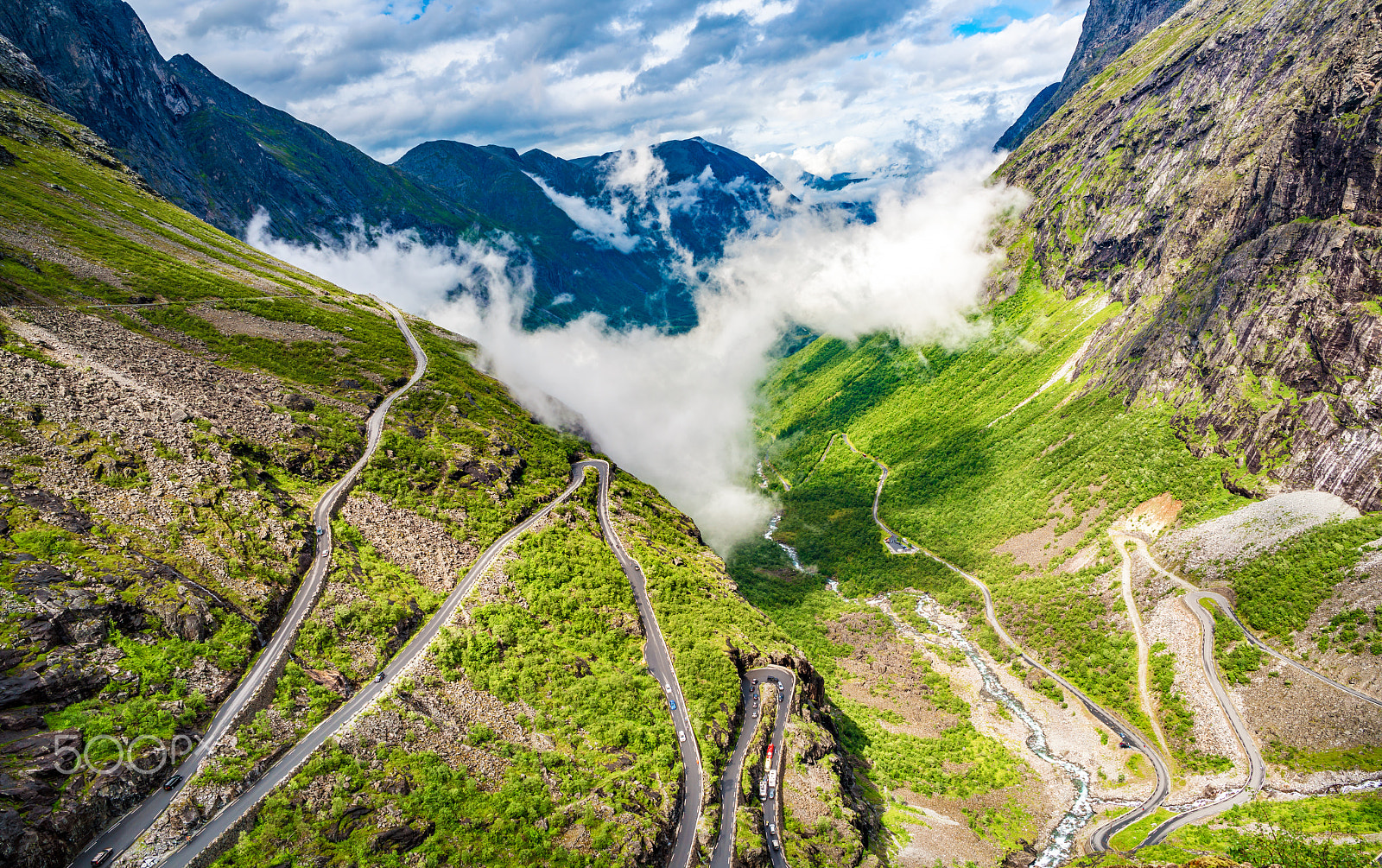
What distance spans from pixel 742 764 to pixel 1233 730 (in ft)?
226

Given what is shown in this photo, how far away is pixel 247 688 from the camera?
160 feet

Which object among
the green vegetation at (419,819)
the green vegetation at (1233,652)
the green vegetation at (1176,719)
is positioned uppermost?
the green vegetation at (1233,652)

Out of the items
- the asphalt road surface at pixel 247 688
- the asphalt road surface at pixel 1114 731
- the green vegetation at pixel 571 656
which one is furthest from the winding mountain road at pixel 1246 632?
the asphalt road surface at pixel 247 688

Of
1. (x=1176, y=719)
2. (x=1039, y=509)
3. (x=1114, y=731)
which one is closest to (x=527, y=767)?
(x=1114, y=731)

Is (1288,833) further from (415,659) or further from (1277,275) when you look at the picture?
(1277,275)

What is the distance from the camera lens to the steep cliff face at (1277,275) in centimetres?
10669

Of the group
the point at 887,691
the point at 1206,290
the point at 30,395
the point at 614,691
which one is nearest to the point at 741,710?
the point at 614,691

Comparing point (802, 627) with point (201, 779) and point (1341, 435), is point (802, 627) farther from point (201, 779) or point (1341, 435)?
point (201, 779)

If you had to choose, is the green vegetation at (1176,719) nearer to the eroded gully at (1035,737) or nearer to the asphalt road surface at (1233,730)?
the asphalt road surface at (1233,730)

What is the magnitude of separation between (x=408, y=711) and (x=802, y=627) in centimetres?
9594

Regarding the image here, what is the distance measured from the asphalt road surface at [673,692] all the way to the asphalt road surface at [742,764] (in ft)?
7.81

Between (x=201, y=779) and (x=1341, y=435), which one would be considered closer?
(x=201, y=779)

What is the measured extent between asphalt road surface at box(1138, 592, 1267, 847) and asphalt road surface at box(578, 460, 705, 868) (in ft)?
162

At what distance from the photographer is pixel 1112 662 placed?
3871 inches
